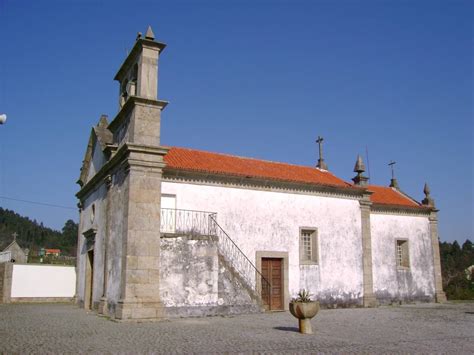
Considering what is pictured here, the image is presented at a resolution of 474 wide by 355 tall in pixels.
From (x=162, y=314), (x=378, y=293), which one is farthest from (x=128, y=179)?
(x=378, y=293)

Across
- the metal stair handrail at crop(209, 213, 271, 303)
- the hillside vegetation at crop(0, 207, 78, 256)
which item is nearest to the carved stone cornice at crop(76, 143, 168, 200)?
the metal stair handrail at crop(209, 213, 271, 303)

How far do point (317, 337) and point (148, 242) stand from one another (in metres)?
6.82

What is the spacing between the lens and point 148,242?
15227mm

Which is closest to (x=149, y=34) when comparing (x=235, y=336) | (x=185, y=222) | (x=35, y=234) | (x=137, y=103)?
(x=137, y=103)

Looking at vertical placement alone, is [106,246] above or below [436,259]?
above

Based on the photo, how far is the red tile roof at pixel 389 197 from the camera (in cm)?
2495

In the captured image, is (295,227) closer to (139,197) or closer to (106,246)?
(139,197)

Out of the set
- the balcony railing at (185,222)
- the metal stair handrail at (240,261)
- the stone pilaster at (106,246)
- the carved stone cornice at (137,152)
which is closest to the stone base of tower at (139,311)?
the stone pilaster at (106,246)

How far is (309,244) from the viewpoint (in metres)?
21.3

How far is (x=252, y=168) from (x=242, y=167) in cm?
59

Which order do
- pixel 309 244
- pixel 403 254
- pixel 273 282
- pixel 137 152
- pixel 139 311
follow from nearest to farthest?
pixel 139 311, pixel 137 152, pixel 273 282, pixel 309 244, pixel 403 254

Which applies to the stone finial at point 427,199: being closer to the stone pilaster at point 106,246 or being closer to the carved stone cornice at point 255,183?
the carved stone cornice at point 255,183

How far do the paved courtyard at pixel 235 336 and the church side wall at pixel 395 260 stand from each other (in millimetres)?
7910

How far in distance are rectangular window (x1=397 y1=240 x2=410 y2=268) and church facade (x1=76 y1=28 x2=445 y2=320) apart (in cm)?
5
